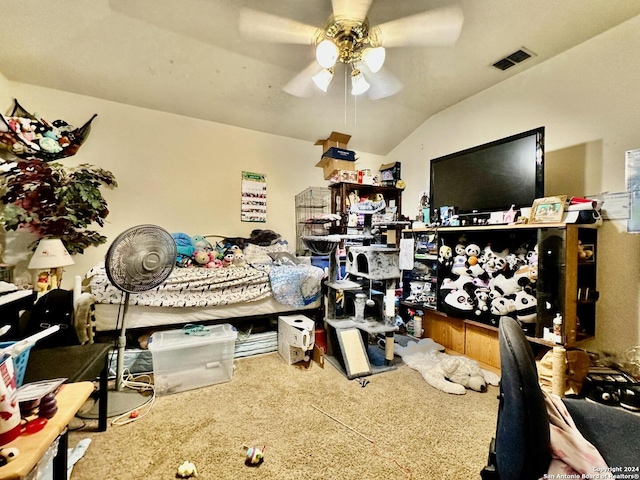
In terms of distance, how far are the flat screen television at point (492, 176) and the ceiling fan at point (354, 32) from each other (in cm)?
101

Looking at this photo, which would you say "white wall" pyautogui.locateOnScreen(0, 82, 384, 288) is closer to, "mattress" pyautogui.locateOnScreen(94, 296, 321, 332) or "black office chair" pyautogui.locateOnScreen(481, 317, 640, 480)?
"mattress" pyautogui.locateOnScreen(94, 296, 321, 332)

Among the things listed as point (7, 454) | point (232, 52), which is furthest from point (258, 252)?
point (7, 454)

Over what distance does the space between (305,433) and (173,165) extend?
2.81 meters

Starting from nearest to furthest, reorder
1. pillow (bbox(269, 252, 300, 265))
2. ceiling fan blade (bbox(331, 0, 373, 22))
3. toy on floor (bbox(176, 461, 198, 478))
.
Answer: toy on floor (bbox(176, 461, 198, 478))
ceiling fan blade (bbox(331, 0, 373, 22))
pillow (bbox(269, 252, 300, 265))

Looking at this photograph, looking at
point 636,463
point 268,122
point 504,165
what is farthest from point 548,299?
point 268,122

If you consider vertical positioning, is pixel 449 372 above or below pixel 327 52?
below

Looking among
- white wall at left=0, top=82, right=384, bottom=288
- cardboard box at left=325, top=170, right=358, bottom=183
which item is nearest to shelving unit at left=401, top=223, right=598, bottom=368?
cardboard box at left=325, top=170, right=358, bottom=183

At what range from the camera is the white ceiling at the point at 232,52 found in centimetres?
178

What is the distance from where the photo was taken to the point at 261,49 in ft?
7.21

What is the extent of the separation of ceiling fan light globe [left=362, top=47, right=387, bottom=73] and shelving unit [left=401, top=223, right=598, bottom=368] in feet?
4.97

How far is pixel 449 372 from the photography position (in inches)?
80.5

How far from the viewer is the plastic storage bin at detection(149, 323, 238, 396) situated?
181cm

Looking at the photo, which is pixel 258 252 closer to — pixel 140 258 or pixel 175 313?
pixel 175 313

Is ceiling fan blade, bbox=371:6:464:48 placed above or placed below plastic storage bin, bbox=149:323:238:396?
above
